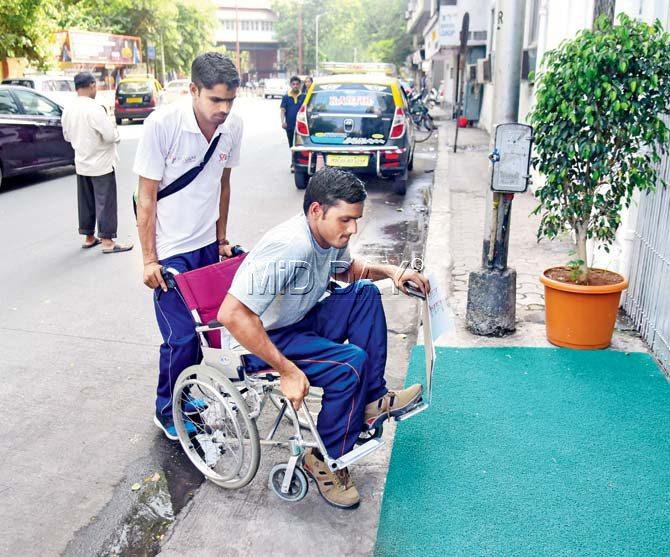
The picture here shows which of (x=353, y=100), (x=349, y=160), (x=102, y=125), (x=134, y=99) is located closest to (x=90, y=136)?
(x=102, y=125)

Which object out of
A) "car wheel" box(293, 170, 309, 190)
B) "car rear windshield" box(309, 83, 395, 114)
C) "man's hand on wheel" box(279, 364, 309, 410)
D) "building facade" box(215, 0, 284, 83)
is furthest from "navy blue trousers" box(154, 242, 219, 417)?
"building facade" box(215, 0, 284, 83)

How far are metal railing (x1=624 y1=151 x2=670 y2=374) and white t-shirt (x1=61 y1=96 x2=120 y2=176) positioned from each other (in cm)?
516

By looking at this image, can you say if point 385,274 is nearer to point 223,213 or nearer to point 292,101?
point 223,213

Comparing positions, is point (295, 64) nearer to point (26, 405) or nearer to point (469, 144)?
point (469, 144)

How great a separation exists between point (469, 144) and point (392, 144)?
720 centimetres

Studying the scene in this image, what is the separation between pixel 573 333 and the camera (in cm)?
438

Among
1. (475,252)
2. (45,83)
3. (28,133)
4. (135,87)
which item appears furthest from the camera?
(135,87)

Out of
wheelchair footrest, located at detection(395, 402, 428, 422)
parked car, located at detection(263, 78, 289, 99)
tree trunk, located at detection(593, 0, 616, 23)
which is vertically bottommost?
wheelchair footrest, located at detection(395, 402, 428, 422)

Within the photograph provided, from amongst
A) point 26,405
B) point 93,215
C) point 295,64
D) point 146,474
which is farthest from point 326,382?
point 295,64

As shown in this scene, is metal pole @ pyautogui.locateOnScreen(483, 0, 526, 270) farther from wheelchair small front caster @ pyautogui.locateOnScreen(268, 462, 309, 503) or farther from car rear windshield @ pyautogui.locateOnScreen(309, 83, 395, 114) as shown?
car rear windshield @ pyautogui.locateOnScreen(309, 83, 395, 114)

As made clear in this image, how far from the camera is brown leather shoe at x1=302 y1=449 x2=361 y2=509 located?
2900mm

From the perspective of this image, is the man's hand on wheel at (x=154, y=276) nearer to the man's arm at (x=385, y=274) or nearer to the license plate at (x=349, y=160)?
the man's arm at (x=385, y=274)

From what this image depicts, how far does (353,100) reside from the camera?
9664 mm

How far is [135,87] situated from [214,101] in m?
21.4
